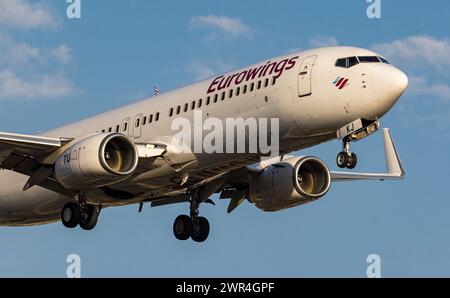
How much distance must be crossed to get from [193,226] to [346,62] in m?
11.3

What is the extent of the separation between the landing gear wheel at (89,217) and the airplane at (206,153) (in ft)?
0.16

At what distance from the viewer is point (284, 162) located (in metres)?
47.7

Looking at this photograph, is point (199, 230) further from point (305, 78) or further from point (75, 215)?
point (305, 78)

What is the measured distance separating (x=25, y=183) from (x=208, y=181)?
859cm

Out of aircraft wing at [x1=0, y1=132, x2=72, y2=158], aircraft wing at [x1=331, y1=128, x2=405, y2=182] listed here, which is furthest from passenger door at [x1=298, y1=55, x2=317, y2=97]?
aircraft wing at [x1=331, y1=128, x2=405, y2=182]

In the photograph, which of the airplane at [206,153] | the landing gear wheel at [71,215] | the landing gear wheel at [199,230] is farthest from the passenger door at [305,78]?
the landing gear wheel at [71,215]

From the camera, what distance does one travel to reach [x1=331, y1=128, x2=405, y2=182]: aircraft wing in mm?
51859

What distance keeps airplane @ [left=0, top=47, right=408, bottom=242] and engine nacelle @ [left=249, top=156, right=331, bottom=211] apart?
49 mm

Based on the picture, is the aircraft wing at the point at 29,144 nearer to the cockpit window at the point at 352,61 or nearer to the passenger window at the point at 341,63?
the passenger window at the point at 341,63

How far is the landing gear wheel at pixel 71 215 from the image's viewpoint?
150ft

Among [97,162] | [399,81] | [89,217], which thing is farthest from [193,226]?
[399,81]
